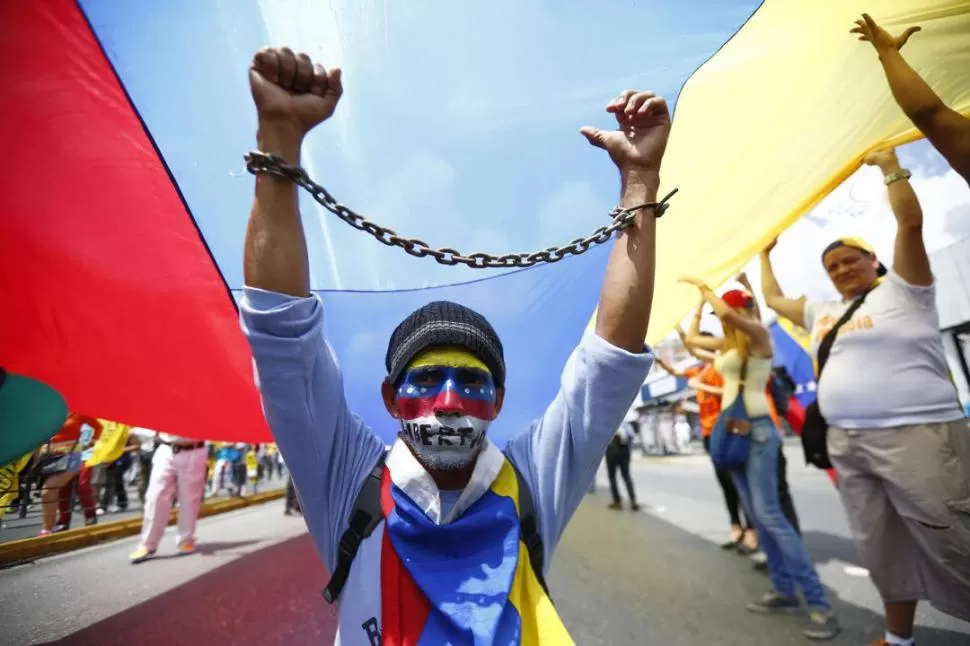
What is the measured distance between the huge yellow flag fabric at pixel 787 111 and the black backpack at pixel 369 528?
6.44ft

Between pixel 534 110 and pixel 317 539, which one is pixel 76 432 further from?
pixel 534 110

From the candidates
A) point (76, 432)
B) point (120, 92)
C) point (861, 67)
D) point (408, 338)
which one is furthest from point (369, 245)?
point (76, 432)

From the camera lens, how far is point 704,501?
6945mm

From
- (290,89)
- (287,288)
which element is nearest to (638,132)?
(290,89)

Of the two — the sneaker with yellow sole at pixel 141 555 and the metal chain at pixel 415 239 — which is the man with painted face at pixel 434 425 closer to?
the metal chain at pixel 415 239

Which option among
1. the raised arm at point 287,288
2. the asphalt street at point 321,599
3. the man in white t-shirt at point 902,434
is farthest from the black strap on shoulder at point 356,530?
the man in white t-shirt at point 902,434

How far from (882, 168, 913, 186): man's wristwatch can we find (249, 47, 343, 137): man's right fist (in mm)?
2351

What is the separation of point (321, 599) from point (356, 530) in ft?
9.04

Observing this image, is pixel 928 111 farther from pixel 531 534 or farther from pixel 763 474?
pixel 763 474

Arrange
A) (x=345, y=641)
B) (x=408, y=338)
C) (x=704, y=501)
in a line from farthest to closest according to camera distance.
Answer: (x=704, y=501)
(x=408, y=338)
(x=345, y=641)

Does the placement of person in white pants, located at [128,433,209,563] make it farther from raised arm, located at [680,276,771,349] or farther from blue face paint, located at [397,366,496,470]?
raised arm, located at [680,276,771,349]

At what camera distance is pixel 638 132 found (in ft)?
4.00

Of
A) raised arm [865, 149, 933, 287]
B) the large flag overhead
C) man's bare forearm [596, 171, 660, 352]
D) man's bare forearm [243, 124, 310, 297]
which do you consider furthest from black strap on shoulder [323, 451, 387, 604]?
raised arm [865, 149, 933, 287]

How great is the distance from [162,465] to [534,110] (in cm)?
515
